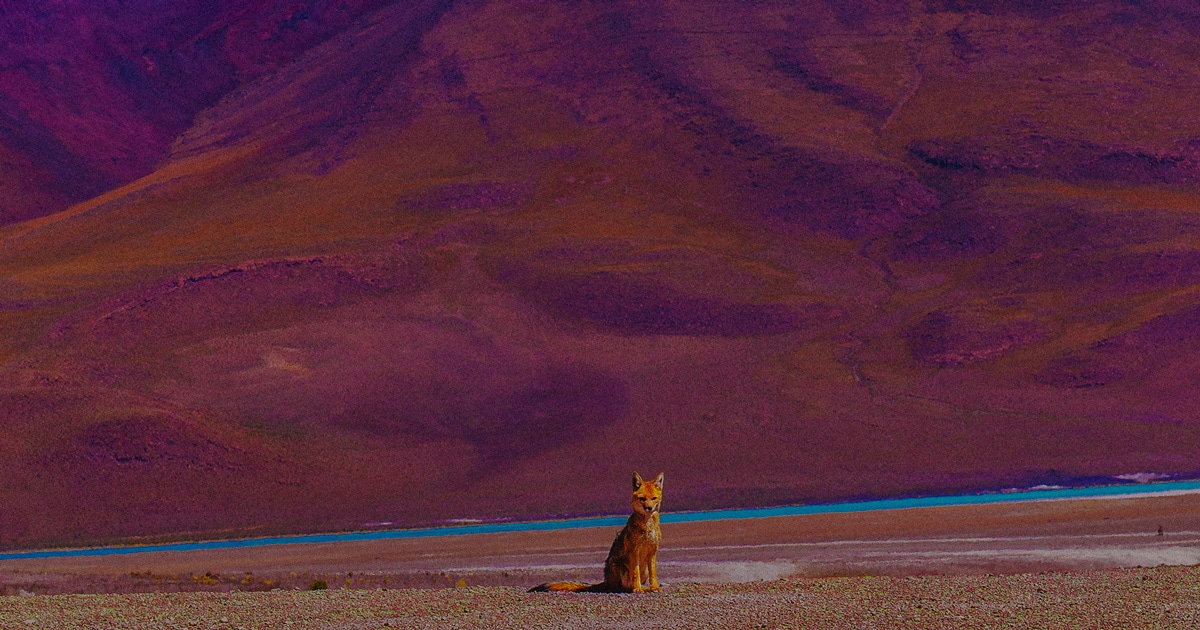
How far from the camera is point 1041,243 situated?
7500 centimetres

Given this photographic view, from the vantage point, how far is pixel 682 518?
51.6 meters

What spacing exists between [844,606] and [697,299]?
51.7 m

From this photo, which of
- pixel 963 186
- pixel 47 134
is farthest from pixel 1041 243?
pixel 47 134

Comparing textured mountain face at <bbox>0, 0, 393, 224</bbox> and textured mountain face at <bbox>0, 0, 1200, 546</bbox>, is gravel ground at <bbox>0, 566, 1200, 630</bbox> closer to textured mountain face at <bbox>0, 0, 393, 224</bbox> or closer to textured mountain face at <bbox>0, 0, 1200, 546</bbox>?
textured mountain face at <bbox>0, 0, 1200, 546</bbox>

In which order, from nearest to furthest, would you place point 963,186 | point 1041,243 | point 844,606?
point 844,606 → point 1041,243 → point 963,186

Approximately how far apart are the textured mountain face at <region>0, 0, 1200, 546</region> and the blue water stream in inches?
45.6

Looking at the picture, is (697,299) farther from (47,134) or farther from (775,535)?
(47,134)

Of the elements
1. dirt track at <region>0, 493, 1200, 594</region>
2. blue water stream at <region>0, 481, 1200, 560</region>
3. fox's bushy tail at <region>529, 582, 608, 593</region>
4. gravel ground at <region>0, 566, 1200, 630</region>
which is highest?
blue water stream at <region>0, 481, 1200, 560</region>

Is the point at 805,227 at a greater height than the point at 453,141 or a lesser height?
lesser

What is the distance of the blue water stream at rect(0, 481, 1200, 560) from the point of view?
4978cm

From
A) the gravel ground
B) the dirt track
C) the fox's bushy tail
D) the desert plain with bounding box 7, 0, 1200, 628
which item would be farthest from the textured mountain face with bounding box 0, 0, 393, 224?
the fox's bushy tail

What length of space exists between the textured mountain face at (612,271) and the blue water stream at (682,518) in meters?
1.16

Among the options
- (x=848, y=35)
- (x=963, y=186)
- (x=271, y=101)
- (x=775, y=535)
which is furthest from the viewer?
(x=271, y=101)

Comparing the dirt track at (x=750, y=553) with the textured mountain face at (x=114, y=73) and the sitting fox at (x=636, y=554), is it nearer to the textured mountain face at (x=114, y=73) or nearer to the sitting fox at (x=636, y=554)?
the sitting fox at (x=636, y=554)
